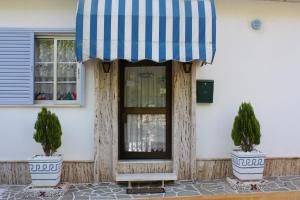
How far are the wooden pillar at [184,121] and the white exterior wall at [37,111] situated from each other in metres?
2.32

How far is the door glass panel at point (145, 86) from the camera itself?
9734mm

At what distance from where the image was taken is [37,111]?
30.3 feet

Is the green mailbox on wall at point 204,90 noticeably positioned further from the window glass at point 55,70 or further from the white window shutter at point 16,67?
the white window shutter at point 16,67

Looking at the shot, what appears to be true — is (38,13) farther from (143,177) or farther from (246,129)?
(246,129)

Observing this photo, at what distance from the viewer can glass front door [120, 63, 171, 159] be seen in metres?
9.72

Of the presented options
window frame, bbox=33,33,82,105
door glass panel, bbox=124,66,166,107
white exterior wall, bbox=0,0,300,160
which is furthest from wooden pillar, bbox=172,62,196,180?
window frame, bbox=33,33,82,105

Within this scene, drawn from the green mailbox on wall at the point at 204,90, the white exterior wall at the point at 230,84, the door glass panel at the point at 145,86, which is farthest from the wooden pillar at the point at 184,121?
the door glass panel at the point at 145,86

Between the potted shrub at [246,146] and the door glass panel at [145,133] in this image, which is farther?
the door glass panel at [145,133]

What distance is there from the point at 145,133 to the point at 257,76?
363cm

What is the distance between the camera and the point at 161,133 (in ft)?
32.3

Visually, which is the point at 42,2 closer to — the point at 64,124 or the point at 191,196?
the point at 64,124

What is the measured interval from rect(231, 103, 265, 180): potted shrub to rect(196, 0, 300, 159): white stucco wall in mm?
710

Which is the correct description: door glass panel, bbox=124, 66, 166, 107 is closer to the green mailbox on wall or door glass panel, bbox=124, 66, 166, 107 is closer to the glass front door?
the glass front door

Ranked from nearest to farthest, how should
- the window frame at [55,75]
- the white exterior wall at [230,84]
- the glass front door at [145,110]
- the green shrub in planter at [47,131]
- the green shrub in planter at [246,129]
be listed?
the green shrub in planter at [47,131], the green shrub in planter at [246,129], the white exterior wall at [230,84], the window frame at [55,75], the glass front door at [145,110]
